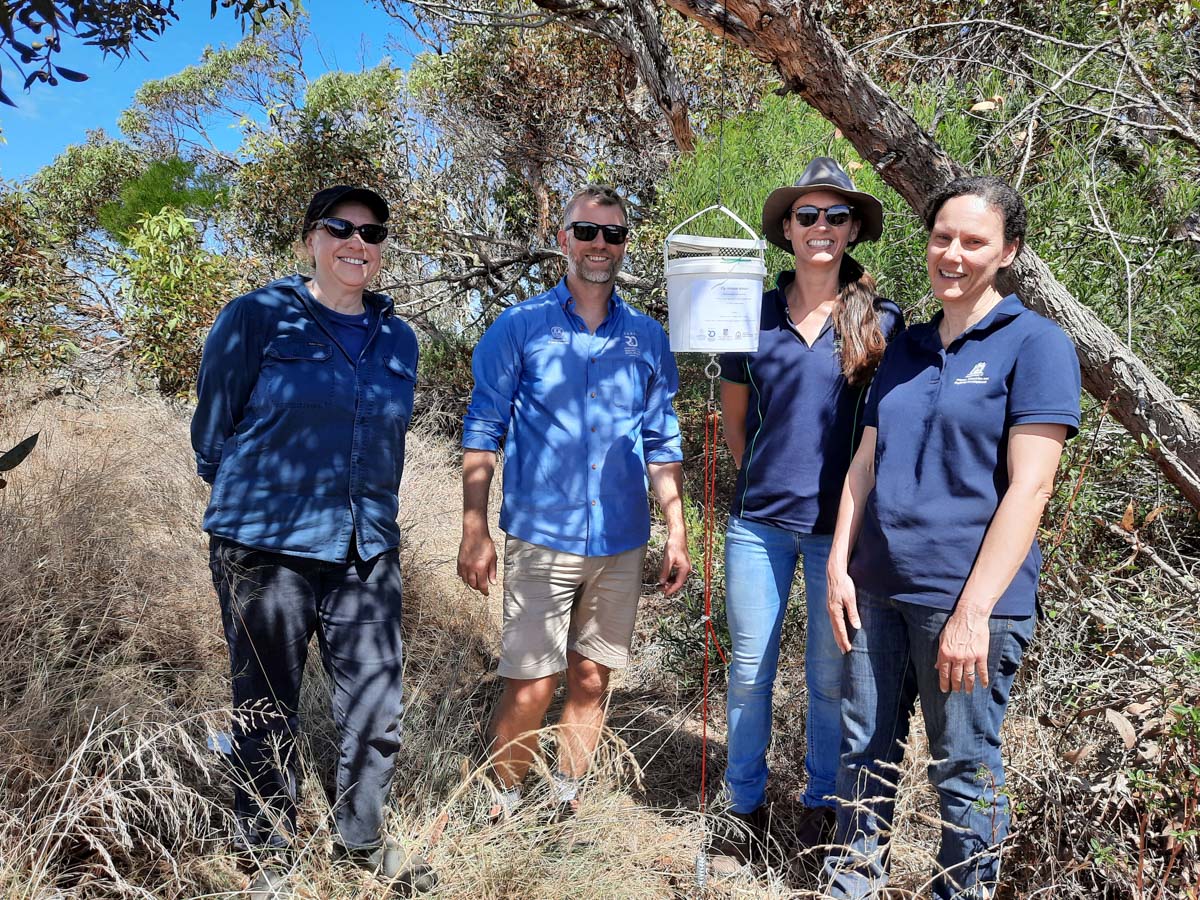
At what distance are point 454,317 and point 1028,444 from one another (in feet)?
25.1

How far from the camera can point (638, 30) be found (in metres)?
6.82

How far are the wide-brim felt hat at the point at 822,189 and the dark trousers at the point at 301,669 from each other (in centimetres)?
164

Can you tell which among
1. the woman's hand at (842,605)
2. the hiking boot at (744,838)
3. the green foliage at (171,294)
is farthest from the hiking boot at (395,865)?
the green foliage at (171,294)

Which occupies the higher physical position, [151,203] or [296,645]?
[151,203]

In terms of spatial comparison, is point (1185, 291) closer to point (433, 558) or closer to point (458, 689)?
point (458, 689)

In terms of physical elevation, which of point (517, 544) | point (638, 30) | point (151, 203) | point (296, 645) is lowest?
point (296, 645)

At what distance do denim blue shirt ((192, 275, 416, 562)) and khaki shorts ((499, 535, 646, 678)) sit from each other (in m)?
0.48

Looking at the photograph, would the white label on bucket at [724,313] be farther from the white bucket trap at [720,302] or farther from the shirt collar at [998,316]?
the shirt collar at [998,316]

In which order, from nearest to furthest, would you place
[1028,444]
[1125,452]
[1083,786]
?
[1028,444] → [1083,786] → [1125,452]

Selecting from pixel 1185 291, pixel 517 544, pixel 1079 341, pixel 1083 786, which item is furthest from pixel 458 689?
pixel 1185 291

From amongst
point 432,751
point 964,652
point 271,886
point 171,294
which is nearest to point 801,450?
point 964,652

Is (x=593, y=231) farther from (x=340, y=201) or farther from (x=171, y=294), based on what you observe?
(x=171, y=294)

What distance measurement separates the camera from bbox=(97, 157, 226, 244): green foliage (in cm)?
1430

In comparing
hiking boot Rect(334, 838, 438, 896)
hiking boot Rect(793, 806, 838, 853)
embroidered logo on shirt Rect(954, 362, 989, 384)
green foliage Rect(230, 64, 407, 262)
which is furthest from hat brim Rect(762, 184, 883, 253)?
green foliage Rect(230, 64, 407, 262)
